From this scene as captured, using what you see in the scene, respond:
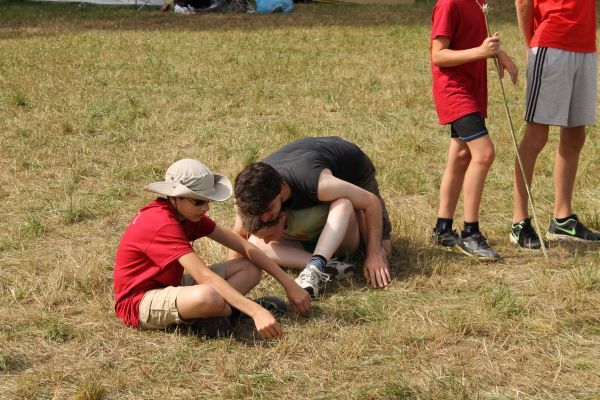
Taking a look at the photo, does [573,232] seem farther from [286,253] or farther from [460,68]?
[286,253]

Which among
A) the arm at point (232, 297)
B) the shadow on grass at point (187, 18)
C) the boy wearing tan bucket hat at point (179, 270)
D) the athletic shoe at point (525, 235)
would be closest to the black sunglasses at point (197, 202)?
the boy wearing tan bucket hat at point (179, 270)

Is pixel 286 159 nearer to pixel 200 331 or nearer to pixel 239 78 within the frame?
pixel 200 331

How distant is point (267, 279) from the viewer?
4.46 m

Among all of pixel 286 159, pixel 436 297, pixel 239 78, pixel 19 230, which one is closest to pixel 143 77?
pixel 239 78

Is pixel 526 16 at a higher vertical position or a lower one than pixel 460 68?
higher

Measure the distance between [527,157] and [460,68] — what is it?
684 mm

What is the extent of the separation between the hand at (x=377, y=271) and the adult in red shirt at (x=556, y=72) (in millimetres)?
906

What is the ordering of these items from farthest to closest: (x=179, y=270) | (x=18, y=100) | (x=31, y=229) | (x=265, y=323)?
(x=18, y=100) < (x=31, y=229) < (x=179, y=270) < (x=265, y=323)

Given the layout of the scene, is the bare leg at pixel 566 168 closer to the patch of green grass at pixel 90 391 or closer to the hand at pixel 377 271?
the hand at pixel 377 271

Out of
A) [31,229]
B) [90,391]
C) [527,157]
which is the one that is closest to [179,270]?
[90,391]

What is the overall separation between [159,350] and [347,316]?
836mm

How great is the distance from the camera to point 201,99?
8414 millimetres

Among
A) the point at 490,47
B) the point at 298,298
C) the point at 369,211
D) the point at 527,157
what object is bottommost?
→ the point at 298,298

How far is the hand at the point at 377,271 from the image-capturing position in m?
4.29
